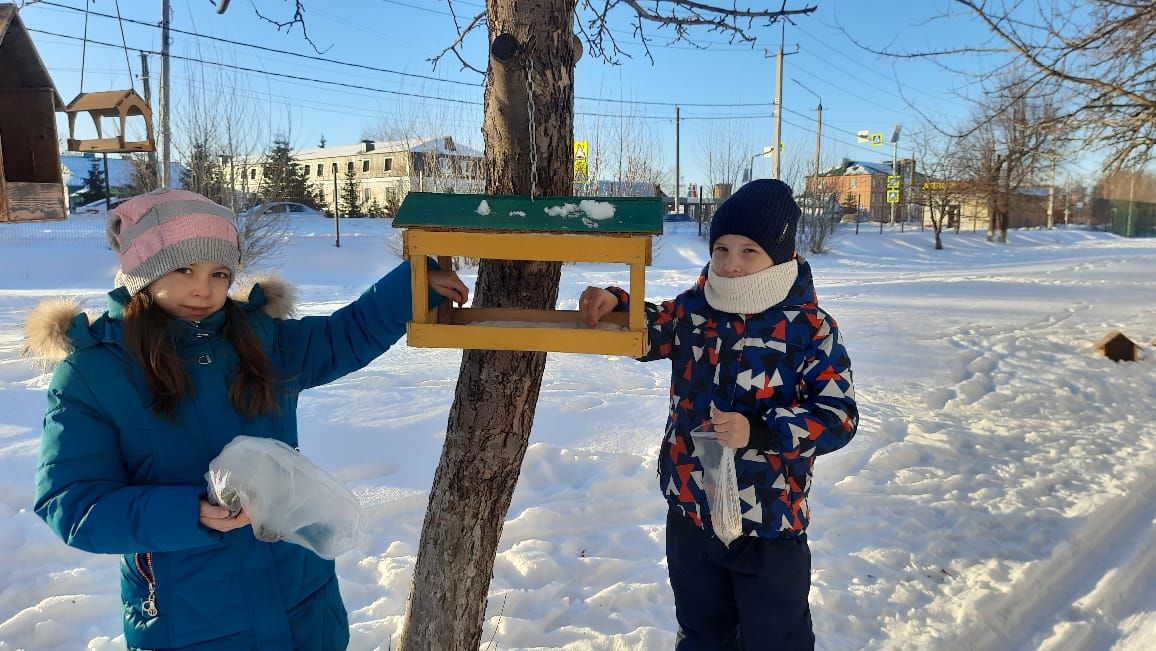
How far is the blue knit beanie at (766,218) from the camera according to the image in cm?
190

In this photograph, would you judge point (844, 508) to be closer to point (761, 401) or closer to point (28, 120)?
point (761, 401)

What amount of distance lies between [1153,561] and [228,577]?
12.8 feet

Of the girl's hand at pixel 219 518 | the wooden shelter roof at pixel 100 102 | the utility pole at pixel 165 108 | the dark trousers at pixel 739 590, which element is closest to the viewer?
the girl's hand at pixel 219 518

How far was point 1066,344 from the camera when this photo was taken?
320 inches

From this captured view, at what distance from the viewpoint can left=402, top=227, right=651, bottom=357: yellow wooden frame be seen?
1522mm

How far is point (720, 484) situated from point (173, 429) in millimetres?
1283

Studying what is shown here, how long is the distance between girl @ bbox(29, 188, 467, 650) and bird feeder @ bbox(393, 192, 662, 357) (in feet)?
0.53

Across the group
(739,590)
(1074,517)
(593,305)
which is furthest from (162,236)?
(1074,517)

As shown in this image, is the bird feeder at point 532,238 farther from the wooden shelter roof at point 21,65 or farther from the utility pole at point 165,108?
the utility pole at point 165,108

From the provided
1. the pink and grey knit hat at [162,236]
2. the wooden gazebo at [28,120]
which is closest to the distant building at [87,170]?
the wooden gazebo at [28,120]

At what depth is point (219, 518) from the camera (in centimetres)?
137

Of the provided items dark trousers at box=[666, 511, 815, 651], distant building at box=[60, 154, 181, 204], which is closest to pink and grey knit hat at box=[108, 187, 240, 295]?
dark trousers at box=[666, 511, 815, 651]

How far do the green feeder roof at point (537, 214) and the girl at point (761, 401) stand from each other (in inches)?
12.6

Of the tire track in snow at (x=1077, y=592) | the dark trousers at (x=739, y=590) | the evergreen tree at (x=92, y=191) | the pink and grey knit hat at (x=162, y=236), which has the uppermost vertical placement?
the evergreen tree at (x=92, y=191)
